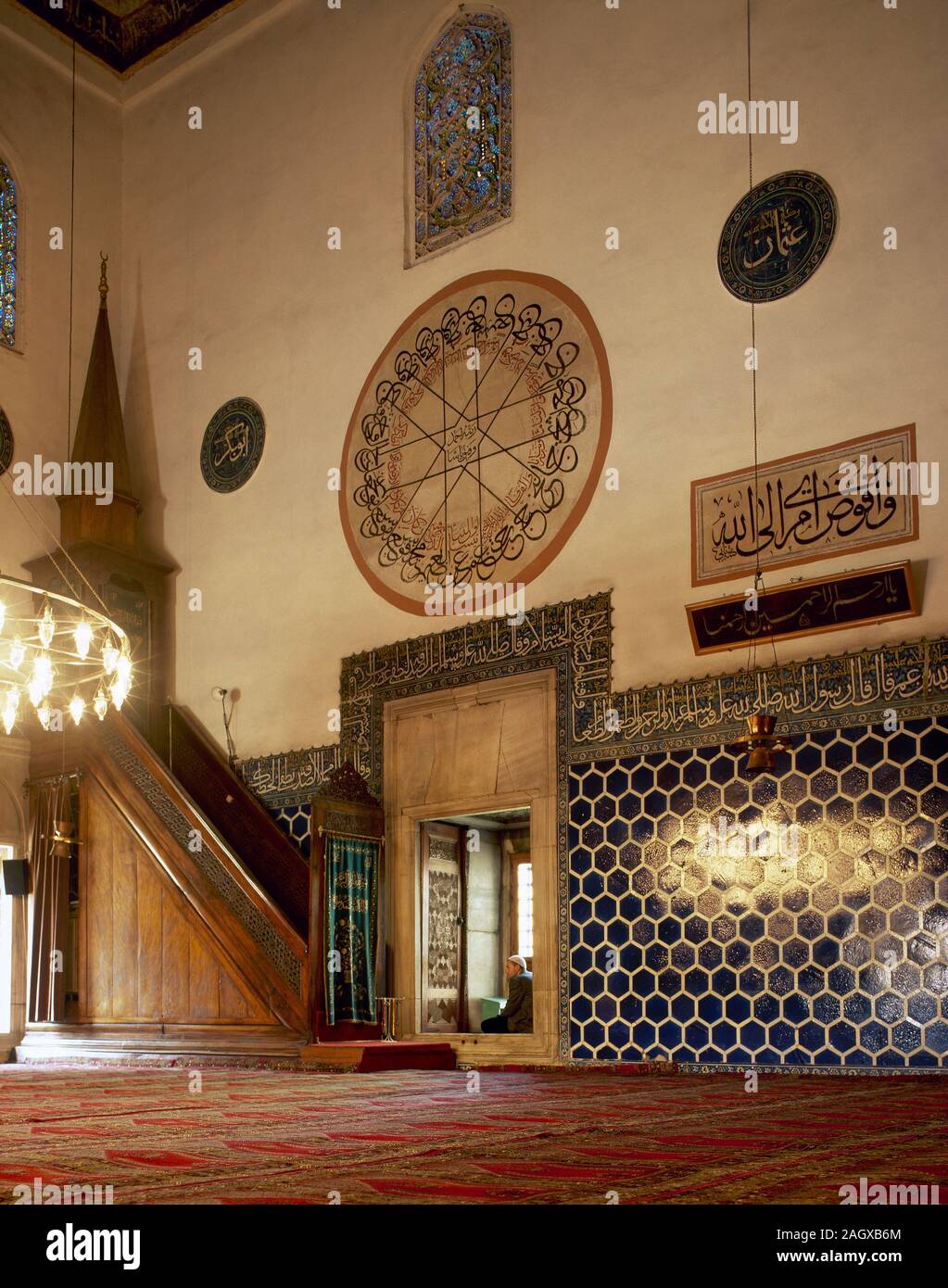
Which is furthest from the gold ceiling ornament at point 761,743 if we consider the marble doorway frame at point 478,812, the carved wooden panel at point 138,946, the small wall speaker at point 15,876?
the small wall speaker at point 15,876

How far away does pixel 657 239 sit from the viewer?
6.83 m

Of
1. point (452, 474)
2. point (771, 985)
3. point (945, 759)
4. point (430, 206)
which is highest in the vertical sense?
point (430, 206)

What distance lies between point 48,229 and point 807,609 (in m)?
6.59

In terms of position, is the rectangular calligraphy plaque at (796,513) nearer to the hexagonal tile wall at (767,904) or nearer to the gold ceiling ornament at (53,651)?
the hexagonal tile wall at (767,904)

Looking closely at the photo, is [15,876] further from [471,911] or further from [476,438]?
[476,438]

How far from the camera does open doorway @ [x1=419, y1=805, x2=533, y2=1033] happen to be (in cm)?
736

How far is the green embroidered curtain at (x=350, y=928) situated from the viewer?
6793 millimetres

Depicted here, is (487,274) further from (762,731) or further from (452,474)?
(762,731)

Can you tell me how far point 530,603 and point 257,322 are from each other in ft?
10.6

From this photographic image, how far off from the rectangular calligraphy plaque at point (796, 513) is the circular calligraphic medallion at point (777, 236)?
905 millimetres

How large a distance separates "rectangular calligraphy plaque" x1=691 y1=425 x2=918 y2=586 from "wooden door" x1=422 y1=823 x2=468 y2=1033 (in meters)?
2.31

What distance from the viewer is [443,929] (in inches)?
295

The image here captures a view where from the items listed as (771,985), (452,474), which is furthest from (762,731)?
(452,474)

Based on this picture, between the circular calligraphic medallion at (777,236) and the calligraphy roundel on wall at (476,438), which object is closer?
the circular calligraphic medallion at (777,236)
